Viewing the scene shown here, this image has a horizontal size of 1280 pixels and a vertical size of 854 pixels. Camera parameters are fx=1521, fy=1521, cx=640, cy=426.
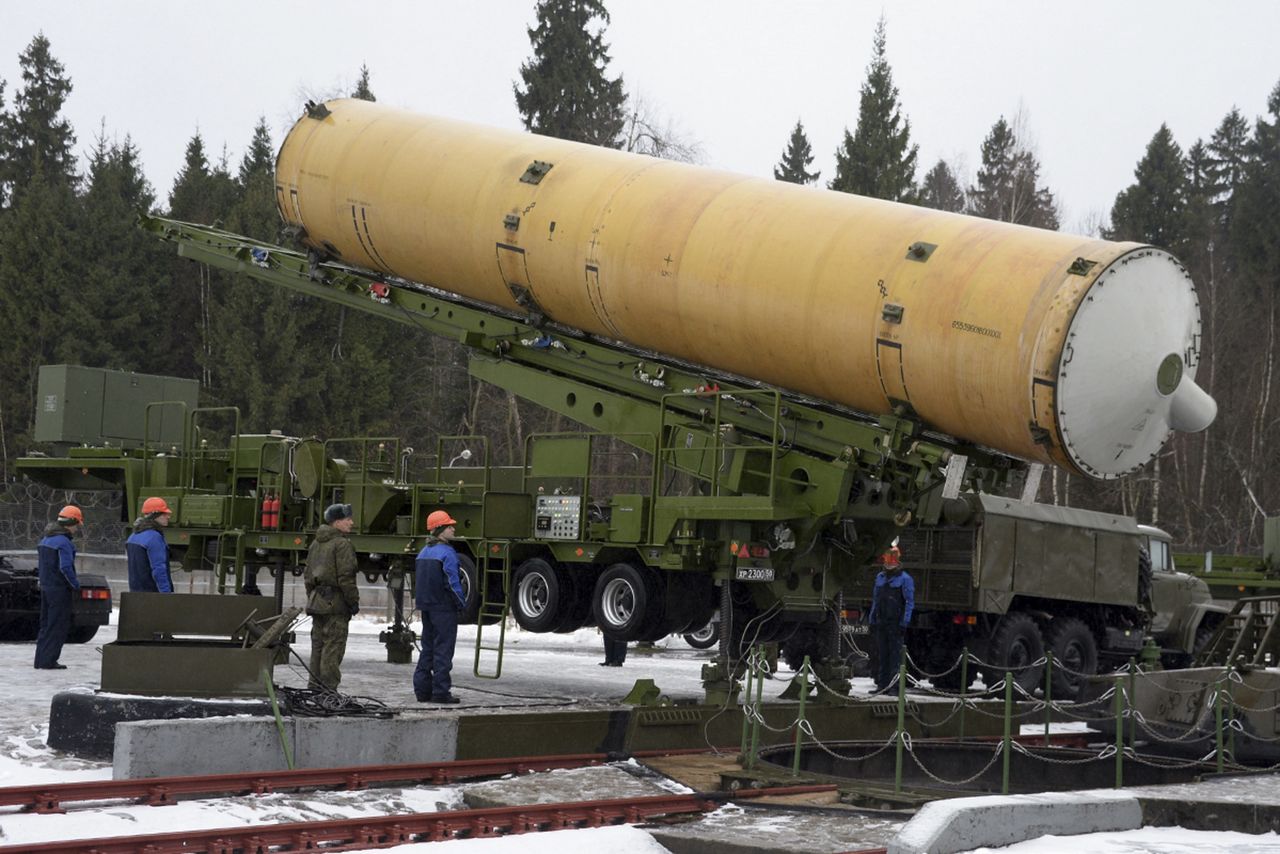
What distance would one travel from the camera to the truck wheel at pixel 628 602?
43.1ft

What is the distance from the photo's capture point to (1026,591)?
1777 cm

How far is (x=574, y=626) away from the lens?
14.0m

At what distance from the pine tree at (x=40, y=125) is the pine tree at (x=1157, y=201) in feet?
115

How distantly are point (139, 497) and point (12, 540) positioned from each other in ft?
46.2

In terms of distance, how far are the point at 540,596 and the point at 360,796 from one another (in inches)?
181

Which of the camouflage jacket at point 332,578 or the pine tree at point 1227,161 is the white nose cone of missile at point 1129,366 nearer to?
the camouflage jacket at point 332,578

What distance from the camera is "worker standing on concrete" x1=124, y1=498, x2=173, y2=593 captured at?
13.1m

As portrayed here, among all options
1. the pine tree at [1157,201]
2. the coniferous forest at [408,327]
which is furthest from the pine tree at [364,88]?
the pine tree at [1157,201]

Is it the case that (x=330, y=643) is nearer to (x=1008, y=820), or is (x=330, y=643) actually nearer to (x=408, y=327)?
(x=1008, y=820)

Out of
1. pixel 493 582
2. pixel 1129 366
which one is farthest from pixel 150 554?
pixel 1129 366

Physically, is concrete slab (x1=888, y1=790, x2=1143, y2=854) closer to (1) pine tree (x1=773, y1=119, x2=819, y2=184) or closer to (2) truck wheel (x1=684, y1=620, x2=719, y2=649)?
(2) truck wheel (x1=684, y1=620, x2=719, y2=649)

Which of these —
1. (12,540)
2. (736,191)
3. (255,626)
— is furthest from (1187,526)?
(255,626)

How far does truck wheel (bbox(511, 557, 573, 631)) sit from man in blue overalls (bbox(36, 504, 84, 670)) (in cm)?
421

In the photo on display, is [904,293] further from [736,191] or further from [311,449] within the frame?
[311,449]
